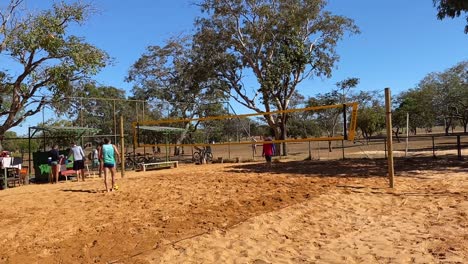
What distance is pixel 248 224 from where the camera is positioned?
691 centimetres

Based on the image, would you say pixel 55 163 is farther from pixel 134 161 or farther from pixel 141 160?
pixel 141 160

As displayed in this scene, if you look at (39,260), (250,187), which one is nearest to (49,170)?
(250,187)

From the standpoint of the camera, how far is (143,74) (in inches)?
1559

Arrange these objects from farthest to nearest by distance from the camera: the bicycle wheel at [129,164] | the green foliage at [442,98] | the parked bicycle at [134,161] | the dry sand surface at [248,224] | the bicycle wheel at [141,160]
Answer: the green foliage at [442,98], the bicycle wheel at [141,160], the bicycle wheel at [129,164], the parked bicycle at [134,161], the dry sand surface at [248,224]

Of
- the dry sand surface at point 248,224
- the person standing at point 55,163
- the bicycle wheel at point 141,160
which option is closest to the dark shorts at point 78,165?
the person standing at point 55,163

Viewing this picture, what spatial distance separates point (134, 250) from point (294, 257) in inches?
88.2

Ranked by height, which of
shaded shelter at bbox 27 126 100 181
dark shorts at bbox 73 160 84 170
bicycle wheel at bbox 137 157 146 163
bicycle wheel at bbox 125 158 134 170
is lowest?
bicycle wheel at bbox 125 158 134 170

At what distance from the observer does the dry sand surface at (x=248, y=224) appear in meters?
→ 5.61

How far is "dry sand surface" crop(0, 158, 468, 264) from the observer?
5.61 meters

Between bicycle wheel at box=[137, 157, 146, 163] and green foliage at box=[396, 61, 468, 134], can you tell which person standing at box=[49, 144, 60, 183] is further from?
green foliage at box=[396, 61, 468, 134]

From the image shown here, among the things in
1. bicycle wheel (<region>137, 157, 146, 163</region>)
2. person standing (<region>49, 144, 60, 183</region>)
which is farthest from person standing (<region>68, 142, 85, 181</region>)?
bicycle wheel (<region>137, 157, 146, 163</region>)

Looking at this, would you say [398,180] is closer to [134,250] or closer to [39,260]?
[134,250]

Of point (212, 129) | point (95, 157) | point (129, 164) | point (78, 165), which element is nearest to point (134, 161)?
point (129, 164)

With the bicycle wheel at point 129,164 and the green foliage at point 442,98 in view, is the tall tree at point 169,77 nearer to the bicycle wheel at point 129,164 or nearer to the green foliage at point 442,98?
the bicycle wheel at point 129,164
